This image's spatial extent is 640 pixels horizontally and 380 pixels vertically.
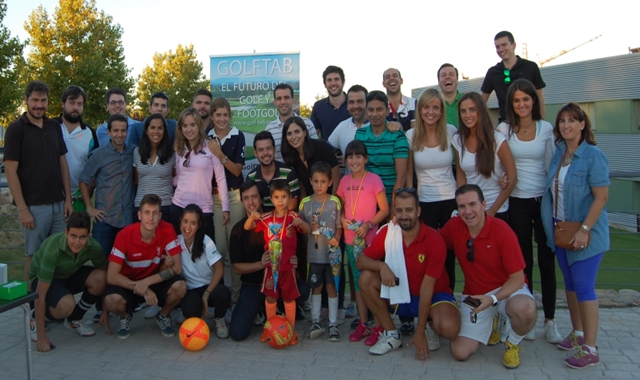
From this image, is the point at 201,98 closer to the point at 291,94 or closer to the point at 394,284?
the point at 291,94

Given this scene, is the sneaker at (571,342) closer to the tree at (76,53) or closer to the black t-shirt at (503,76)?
the black t-shirt at (503,76)

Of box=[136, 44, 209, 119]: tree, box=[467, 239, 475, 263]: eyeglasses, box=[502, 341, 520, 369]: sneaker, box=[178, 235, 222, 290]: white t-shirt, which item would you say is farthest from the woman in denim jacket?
box=[136, 44, 209, 119]: tree

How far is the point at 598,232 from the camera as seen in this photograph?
4152 millimetres

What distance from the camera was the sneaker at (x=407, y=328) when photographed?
4.84 meters

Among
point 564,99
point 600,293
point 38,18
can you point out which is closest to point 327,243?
point 600,293

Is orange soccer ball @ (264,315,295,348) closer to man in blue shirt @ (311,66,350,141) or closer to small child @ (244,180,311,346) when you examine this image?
small child @ (244,180,311,346)

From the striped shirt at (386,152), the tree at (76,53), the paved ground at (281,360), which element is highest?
the tree at (76,53)

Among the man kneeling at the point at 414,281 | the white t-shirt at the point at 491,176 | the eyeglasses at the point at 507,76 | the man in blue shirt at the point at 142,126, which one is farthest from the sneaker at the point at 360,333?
the eyeglasses at the point at 507,76

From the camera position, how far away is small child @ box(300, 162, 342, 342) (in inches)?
191

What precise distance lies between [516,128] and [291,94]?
97.3 inches

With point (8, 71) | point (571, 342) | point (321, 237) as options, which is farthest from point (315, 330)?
point (8, 71)

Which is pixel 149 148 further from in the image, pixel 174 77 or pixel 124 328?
pixel 174 77

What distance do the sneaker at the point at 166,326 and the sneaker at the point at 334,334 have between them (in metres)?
1.47

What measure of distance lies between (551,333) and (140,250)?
3718 millimetres
